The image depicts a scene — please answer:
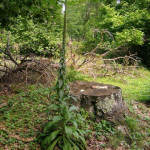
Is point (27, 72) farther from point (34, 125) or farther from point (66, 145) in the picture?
point (66, 145)

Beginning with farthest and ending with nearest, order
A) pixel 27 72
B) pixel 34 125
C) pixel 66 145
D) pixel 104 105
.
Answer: pixel 27 72
pixel 104 105
pixel 34 125
pixel 66 145

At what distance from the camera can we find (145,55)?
11.8 m

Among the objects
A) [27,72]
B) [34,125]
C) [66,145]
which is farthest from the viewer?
[27,72]

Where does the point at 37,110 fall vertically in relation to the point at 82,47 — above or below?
below

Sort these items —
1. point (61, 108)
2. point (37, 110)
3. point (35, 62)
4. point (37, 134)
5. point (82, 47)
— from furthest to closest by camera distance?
point (82, 47), point (35, 62), point (37, 110), point (37, 134), point (61, 108)

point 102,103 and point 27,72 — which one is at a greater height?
point 27,72

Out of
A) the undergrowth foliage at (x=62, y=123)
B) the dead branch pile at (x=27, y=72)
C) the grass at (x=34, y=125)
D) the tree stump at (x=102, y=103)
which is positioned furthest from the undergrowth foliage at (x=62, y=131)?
the dead branch pile at (x=27, y=72)

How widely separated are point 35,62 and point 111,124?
9.74ft

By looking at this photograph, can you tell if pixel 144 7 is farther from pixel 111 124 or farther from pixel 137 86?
pixel 111 124

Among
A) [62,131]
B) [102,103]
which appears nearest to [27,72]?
[102,103]

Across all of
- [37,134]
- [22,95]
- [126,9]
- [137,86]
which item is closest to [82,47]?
[126,9]

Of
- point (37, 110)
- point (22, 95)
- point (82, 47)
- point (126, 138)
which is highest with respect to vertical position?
point (82, 47)

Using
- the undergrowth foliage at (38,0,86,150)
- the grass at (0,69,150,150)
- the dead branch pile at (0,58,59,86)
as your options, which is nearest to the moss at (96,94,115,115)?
the grass at (0,69,150,150)

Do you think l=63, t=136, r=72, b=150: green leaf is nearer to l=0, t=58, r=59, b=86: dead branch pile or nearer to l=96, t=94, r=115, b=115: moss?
l=96, t=94, r=115, b=115: moss
